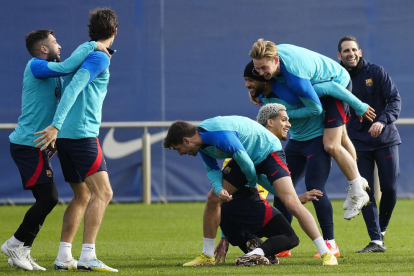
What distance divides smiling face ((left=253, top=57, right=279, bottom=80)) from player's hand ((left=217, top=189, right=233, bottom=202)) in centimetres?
124

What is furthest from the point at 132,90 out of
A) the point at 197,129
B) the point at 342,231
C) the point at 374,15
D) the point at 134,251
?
the point at 197,129

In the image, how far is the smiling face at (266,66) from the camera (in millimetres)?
5936

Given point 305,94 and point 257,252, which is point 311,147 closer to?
point 305,94

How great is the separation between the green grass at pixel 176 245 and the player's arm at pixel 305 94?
50.5 inches

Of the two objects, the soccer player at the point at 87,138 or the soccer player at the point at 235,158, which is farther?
the soccer player at the point at 235,158

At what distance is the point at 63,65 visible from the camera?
17.4 feet

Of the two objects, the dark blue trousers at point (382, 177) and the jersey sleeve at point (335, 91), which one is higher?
the jersey sleeve at point (335, 91)

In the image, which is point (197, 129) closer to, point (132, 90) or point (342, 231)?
point (342, 231)

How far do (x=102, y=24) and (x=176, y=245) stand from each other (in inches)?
108

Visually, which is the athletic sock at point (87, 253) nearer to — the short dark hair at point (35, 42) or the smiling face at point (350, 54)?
the short dark hair at point (35, 42)

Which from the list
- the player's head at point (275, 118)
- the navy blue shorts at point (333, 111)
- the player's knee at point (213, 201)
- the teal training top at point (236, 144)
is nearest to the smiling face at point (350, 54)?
the navy blue shorts at point (333, 111)

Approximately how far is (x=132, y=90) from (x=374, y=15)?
5.04 meters

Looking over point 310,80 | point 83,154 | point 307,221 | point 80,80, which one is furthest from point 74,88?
point 310,80

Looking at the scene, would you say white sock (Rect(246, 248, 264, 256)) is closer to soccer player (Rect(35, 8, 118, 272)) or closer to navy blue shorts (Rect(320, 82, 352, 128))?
soccer player (Rect(35, 8, 118, 272))
